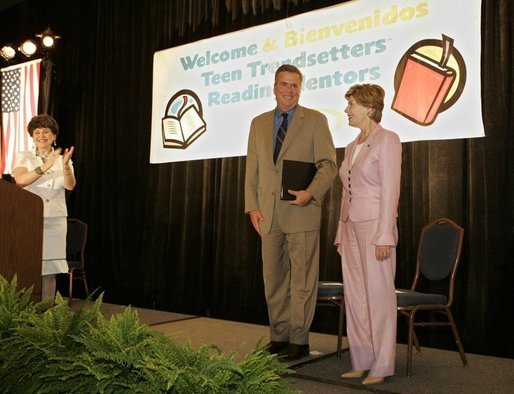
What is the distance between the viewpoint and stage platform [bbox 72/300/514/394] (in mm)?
2643

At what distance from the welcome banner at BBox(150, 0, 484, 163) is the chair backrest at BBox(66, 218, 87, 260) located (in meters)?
1.08

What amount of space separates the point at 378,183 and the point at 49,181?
1.81 m

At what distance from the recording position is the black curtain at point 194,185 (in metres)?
3.52

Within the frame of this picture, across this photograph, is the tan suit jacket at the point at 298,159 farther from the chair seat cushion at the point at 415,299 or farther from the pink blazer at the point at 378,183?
the chair seat cushion at the point at 415,299

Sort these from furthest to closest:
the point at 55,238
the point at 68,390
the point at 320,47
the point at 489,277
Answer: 1. the point at 320,47
2. the point at 489,277
3. the point at 55,238
4. the point at 68,390

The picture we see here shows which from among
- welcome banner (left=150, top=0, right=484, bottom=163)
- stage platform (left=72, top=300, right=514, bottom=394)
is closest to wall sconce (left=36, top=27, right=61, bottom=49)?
welcome banner (left=150, top=0, right=484, bottom=163)

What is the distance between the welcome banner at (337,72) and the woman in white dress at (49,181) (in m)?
1.80

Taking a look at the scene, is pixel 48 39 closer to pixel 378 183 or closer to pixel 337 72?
pixel 337 72

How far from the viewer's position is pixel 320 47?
13.9 ft

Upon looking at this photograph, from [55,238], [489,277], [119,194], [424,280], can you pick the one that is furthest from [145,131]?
[489,277]

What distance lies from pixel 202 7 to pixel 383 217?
3373 mm

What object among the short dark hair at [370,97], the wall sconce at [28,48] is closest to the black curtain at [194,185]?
the wall sconce at [28,48]

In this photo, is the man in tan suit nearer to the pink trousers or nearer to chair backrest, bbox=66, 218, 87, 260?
the pink trousers

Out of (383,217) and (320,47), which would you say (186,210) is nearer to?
(320,47)
